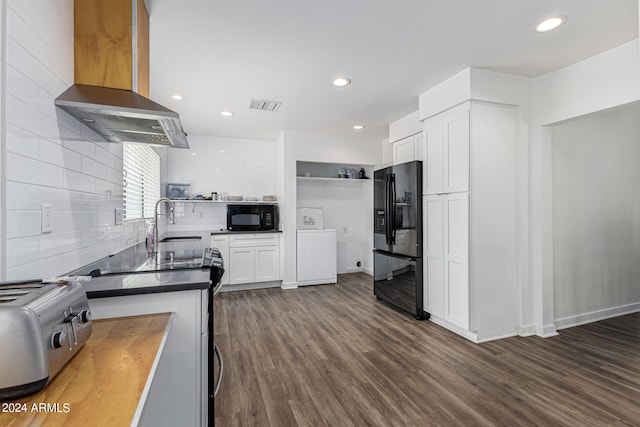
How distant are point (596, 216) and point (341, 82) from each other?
3.15 m

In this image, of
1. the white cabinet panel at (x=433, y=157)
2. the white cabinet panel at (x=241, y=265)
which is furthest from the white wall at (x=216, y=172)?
the white cabinet panel at (x=433, y=157)

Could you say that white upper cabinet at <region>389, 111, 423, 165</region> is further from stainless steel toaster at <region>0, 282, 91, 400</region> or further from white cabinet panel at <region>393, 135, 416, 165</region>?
stainless steel toaster at <region>0, 282, 91, 400</region>

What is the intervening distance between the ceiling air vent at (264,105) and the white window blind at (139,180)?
1.29 metres

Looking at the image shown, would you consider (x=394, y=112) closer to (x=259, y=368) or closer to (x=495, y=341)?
(x=495, y=341)

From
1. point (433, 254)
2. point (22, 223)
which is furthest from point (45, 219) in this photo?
point (433, 254)

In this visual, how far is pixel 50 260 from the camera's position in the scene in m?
1.32

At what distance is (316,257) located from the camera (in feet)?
16.3

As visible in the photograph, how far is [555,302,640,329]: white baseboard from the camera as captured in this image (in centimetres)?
317

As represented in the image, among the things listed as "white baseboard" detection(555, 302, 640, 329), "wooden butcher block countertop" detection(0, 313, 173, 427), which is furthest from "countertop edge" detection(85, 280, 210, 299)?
"white baseboard" detection(555, 302, 640, 329)

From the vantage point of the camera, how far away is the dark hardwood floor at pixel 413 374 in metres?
1.82

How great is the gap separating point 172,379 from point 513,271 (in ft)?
9.95

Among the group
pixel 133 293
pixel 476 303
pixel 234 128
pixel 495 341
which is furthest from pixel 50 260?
pixel 234 128

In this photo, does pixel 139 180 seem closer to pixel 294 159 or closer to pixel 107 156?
pixel 107 156

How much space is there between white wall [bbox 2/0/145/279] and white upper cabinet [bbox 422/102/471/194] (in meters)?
2.91
